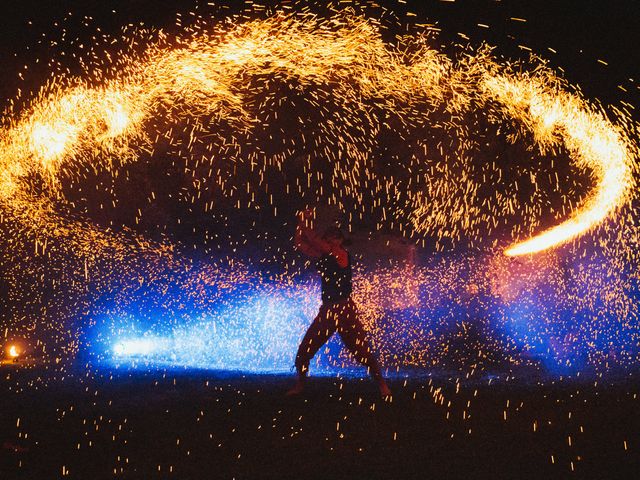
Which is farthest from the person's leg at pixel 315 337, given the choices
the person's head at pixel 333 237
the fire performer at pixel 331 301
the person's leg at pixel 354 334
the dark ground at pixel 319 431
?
the person's head at pixel 333 237

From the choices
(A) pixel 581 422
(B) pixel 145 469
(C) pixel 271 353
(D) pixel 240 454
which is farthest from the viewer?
(C) pixel 271 353

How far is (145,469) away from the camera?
2.87 metres

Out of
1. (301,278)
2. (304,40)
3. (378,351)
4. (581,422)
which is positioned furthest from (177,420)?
(301,278)

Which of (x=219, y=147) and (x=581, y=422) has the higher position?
(x=581, y=422)

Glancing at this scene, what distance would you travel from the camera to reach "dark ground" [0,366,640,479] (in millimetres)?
2887

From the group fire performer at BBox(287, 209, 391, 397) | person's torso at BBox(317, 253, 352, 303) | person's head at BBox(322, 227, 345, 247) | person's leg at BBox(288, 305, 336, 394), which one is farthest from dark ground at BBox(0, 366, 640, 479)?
person's head at BBox(322, 227, 345, 247)

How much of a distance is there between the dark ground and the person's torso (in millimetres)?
848

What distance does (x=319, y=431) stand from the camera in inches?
145

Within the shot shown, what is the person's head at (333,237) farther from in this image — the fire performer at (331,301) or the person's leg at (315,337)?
the person's leg at (315,337)

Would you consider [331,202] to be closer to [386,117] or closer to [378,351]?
[386,117]

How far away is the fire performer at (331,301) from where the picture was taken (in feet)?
17.1

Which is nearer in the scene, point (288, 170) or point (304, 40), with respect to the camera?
point (304, 40)

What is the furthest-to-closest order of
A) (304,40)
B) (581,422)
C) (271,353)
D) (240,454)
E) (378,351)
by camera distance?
(271,353) < (378,351) < (304,40) < (581,422) < (240,454)

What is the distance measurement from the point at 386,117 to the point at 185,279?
4.58 meters
